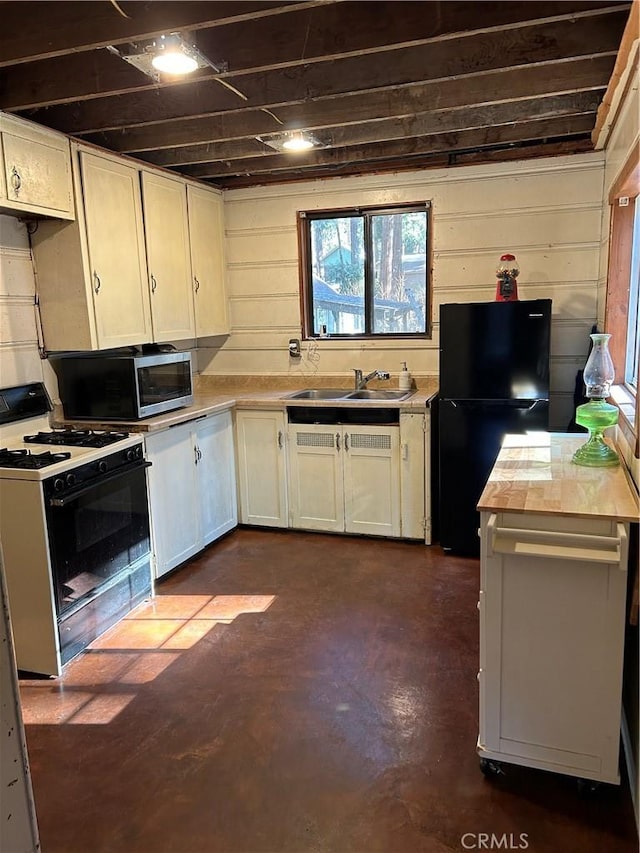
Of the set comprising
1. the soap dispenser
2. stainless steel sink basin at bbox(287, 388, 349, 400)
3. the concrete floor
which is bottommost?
the concrete floor

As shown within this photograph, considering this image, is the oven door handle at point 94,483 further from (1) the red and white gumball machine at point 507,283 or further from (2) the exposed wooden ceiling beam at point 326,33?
(1) the red and white gumball machine at point 507,283

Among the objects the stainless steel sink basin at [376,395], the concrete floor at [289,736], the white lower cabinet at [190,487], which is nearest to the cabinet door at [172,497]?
the white lower cabinet at [190,487]

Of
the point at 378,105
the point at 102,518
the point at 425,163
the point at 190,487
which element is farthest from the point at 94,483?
the point at 425,163

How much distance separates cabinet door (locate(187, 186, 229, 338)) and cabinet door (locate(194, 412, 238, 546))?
76 cm

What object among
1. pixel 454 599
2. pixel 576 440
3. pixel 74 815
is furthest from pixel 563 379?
pixel 74 815

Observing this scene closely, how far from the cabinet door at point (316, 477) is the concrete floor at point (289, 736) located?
0.75m

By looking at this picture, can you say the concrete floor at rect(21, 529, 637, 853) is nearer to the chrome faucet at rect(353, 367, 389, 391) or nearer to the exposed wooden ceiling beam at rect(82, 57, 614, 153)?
the chrome faucet at rect(353, 367, 389, 391)

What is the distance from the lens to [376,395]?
4.29 m

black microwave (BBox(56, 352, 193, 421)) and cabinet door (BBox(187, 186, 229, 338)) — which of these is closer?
black microwave (BBox(56, 352, 193, 421))

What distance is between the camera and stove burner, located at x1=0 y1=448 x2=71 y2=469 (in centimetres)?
Answer: 264

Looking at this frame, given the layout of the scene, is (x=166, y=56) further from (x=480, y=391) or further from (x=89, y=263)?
(x=480, y=391)

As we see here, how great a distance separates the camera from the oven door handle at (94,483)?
2.62 meters

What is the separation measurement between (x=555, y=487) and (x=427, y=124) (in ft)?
7.53

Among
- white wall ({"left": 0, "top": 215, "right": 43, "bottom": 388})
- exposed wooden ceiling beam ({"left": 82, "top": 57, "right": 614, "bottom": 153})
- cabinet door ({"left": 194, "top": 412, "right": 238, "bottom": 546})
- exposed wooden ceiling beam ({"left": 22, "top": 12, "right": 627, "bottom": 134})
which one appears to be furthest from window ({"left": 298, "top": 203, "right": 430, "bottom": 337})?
white wall ({"left": 0, "top": 215, "right": 43, "bottom": 388})
